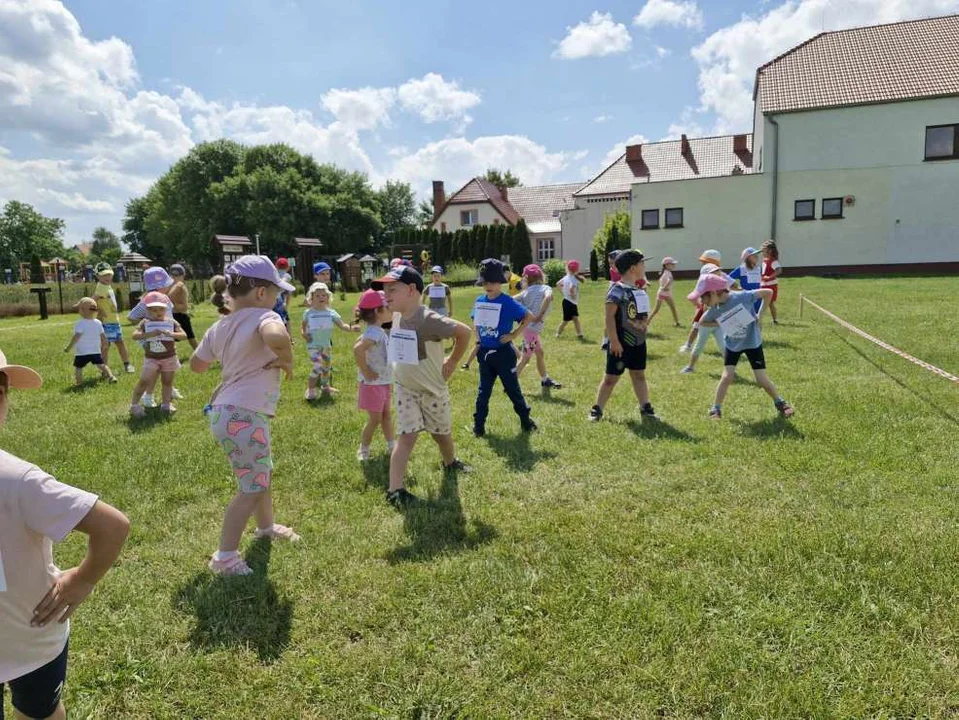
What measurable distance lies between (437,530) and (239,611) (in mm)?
1395

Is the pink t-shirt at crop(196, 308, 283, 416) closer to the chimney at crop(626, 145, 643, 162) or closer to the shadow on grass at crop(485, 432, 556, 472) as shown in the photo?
the shadow on grass at crop(485, 432, 556, 472)

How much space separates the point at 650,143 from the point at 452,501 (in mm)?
43600

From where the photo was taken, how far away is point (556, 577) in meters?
3.63

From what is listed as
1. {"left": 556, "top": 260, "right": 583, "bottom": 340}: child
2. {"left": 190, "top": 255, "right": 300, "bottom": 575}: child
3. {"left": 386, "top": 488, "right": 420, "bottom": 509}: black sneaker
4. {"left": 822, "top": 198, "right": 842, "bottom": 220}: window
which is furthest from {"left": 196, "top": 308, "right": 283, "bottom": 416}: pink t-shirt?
{"left": 822, "top": 198, "right": 842, "bottom": 220}: window

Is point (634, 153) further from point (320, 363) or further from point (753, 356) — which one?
point (753, 356)

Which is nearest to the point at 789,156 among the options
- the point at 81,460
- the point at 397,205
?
the point at 81,460

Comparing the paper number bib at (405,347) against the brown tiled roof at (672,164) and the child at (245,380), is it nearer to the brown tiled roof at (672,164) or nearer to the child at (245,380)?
the child at (245,380)

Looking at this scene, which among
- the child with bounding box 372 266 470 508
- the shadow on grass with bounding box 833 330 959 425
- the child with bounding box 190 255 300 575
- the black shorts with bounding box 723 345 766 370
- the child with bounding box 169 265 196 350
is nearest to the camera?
the child with bounding box 190 255 300 575

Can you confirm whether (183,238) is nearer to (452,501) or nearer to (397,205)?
(397,205)

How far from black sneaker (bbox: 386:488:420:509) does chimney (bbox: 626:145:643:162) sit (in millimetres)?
42321

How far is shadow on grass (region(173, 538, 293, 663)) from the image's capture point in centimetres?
314

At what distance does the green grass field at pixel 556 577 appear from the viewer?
108 inches

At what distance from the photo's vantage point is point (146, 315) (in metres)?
8.18


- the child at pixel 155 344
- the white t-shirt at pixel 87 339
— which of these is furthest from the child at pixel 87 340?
the child at pixel 155 344
